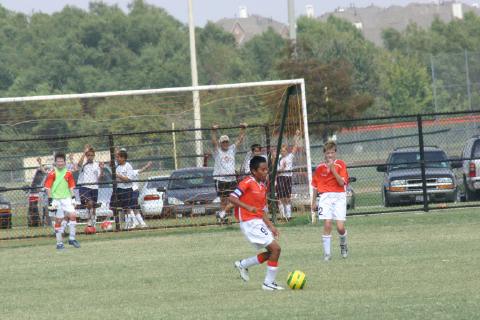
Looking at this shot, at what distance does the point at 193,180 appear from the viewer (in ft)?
86.6

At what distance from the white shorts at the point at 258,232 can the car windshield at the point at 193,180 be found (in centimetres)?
1143

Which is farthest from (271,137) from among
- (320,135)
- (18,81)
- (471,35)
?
(471,35)

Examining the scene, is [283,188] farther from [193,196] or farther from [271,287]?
[271,287]

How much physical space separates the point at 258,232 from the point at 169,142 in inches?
483

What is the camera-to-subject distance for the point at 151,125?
27.6 m

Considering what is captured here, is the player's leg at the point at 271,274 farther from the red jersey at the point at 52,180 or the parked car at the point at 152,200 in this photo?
the parked car at the point at 152,200

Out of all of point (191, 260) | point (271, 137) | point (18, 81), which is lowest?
point (191, 260)

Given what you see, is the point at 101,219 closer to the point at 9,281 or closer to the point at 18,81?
the point at 9,281

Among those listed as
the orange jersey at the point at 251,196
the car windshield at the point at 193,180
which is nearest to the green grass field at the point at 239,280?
the orange jersey at the point at 251,196

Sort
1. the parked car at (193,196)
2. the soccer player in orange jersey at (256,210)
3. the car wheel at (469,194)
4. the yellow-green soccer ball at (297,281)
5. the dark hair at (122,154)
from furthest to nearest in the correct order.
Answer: the car wheel at (469,194)
the parked car at (193,196)
the dark hair at (122,154)
the soccer player in orange jersey at (256,210)
the yellow-green soccer ball at (297,281)

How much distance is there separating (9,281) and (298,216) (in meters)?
10.2

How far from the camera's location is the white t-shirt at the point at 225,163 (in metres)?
24.6

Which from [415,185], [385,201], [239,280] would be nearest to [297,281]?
[239,280]

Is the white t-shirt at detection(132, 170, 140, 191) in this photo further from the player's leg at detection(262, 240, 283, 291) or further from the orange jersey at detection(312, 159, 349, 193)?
the player's leg at detection(262, 240, 283, 291)
